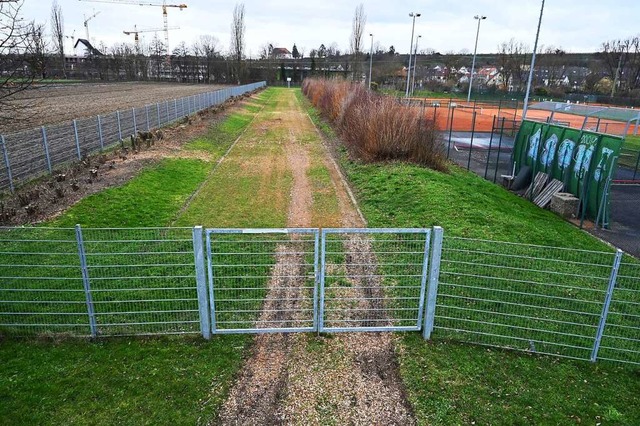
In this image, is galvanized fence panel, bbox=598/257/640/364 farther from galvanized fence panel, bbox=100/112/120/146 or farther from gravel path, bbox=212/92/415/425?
galvanized fence panel, bbox=100/112/120/146

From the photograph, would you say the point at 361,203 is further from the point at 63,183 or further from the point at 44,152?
the point at 44,152

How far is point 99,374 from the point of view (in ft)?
18.7

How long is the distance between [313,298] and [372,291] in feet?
→ 4.15

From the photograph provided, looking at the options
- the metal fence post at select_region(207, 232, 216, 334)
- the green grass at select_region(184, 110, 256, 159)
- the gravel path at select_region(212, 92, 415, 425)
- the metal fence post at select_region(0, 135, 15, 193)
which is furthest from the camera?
the green grass at select_region(184, 110, 256, 159)

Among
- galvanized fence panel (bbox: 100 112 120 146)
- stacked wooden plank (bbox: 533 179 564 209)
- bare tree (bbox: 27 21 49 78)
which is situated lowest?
stacked wooden plank (bbox: 533 179 564 209)

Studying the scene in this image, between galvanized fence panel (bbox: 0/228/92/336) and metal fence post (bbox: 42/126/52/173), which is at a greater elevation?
metal fence post (bbox: 42/126/52/173)

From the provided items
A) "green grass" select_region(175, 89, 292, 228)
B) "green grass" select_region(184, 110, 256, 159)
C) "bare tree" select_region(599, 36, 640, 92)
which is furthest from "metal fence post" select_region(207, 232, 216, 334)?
"bare tree" select_region(599, 36, 640, 92)

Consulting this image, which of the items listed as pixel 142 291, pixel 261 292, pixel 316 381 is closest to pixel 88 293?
pixel 142 291

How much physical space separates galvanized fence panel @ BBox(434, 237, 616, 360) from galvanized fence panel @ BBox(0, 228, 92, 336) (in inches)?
216

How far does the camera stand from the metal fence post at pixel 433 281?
6.12 m

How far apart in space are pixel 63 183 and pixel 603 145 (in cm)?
1723

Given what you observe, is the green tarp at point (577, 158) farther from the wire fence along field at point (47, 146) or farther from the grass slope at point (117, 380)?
the wire fence along field at point (47, 146)

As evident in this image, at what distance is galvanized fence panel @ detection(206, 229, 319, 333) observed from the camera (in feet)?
20.5

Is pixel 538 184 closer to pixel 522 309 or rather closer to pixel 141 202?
pixel 522 309
